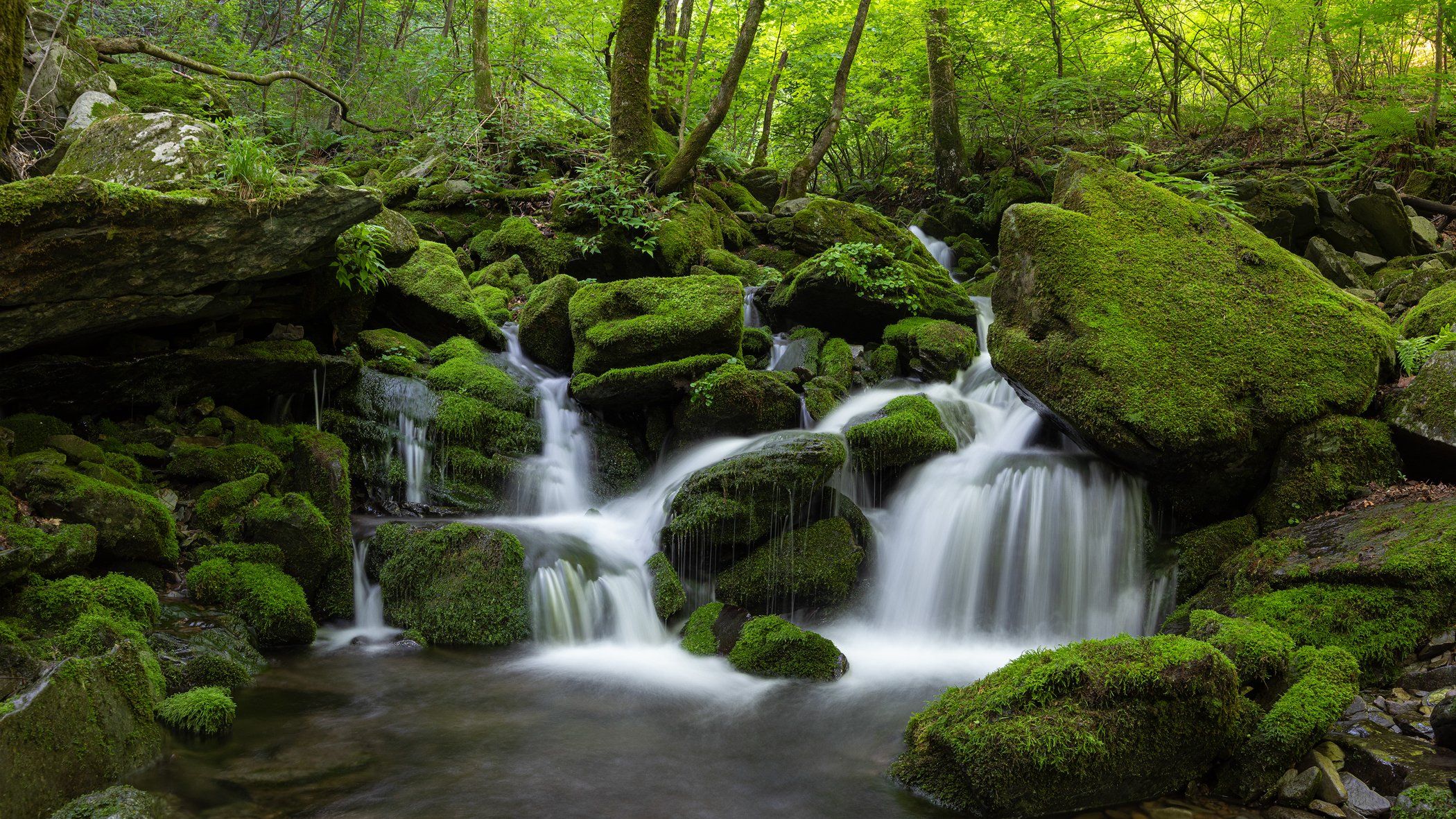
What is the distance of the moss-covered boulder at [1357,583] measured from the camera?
4973mm

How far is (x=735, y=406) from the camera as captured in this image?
912 centimetres

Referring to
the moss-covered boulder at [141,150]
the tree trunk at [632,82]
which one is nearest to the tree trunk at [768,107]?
the tree trunk at [632,82]

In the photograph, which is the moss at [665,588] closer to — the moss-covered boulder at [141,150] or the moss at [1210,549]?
the moss at [1210,549]

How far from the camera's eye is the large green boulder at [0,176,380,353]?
5.57 m

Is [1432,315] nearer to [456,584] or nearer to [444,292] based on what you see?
[456,584]

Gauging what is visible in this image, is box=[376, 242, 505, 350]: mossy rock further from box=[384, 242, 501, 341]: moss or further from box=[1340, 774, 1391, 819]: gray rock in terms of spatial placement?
box=[1340, 774, 1391, 819]: gray rock

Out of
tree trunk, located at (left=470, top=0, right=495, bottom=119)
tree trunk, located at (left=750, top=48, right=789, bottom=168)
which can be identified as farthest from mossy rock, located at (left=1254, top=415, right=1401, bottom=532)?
tree trunk, located at (left=750, top=48, right=789, bottom=168)

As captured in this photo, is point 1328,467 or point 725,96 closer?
point 1328,467

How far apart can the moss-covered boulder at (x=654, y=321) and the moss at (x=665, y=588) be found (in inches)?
110

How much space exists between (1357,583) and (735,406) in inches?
223

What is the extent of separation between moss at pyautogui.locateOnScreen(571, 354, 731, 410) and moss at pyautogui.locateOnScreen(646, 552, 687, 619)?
2.34 m

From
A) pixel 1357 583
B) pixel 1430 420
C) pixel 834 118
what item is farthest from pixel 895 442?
pixel 834 118

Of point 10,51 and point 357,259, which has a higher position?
point 10,51

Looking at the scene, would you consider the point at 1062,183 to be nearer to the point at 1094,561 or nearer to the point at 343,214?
the point at 1094,561
